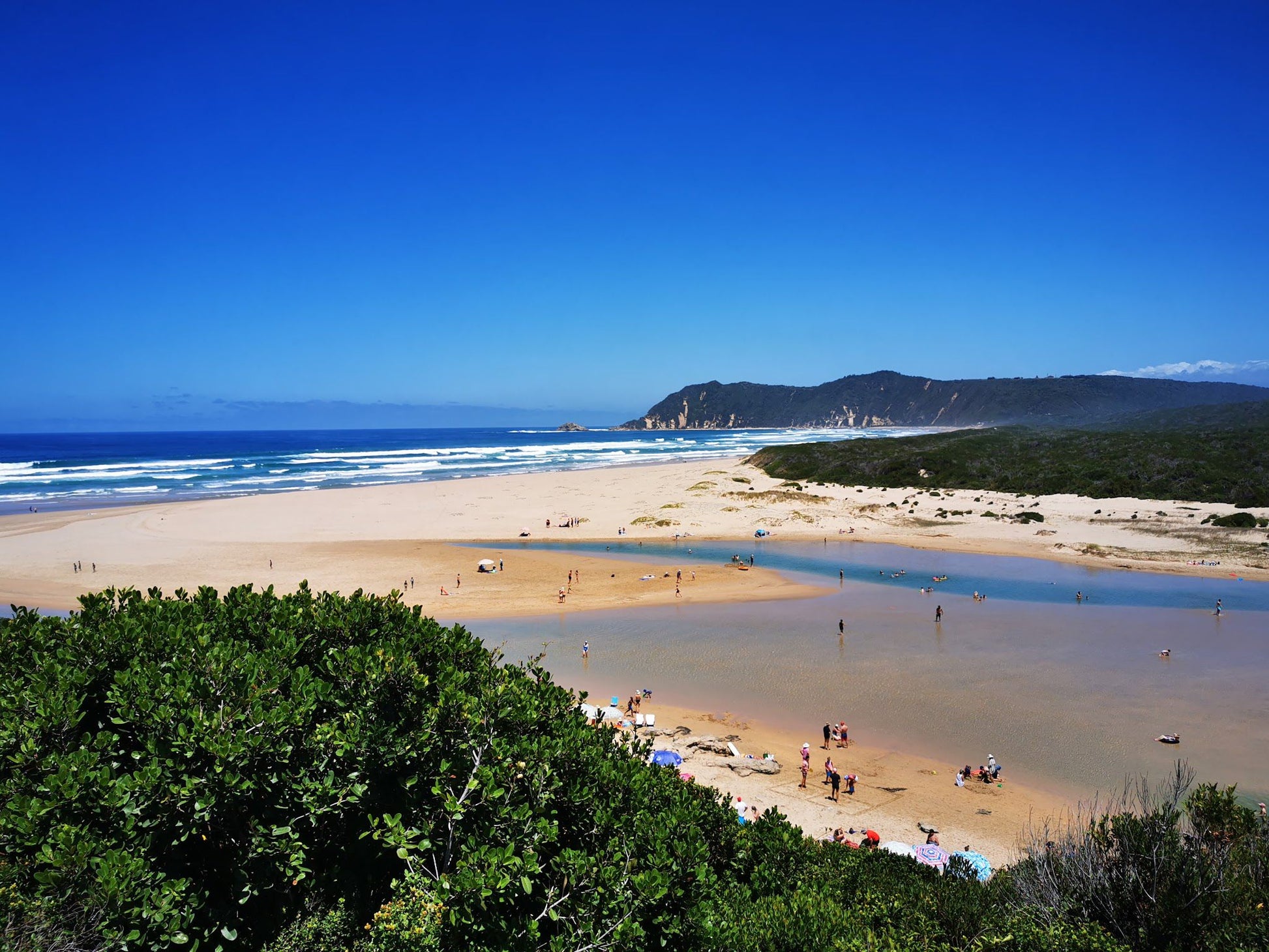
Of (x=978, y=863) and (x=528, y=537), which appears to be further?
(x=528, y=537)

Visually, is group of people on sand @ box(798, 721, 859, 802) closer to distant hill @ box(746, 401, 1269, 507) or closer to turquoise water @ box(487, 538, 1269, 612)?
turquoise water @ box(487, 538, 1269, 612)

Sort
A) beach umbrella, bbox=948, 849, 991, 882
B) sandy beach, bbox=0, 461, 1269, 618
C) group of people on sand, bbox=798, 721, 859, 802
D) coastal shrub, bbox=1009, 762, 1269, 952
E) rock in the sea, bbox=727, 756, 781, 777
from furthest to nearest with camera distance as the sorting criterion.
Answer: sandy beach, bbox=0, 461, 1269, 618 < rock in the sea, bbox=727, 756, 781, 777 < group of people on sand, bbox=798, 721, 859, 802 < beach umbrella, bbox=948, 849, 991, 882 < coastal shrub, bbox=1009, 762, 1269, 952

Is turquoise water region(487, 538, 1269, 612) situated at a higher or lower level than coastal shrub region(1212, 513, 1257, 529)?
lower

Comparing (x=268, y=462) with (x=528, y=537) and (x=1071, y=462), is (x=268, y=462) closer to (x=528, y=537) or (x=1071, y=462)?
(x=528, y=537)

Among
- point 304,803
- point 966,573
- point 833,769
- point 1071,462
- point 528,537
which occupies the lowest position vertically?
point 833,769

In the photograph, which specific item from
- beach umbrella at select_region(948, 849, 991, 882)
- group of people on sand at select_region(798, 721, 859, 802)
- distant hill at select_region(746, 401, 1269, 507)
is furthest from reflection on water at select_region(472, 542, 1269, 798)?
distant hill at select_region(746, 401, 1269, 507)

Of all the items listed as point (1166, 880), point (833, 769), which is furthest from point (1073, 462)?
point (1166, 880)

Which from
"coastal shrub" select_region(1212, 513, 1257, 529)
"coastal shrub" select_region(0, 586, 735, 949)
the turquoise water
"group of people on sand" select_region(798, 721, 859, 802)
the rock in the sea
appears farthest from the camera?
"coastal shrub" select_region(1212, 513, 1257, 529)
